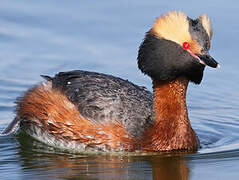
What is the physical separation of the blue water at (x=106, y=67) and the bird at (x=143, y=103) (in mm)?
278

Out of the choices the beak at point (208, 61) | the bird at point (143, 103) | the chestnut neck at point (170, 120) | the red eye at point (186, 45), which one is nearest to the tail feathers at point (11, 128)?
the bird at point (143, 103)

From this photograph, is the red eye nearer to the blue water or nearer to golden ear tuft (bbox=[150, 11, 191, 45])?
golden ear tuft (bbox=[150, 11, 191, 45])

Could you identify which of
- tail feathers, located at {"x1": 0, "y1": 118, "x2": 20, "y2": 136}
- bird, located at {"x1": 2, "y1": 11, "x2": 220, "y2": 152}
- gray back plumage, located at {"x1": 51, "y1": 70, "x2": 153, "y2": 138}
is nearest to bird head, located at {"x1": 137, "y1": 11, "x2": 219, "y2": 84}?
bird, located at {"x1": 2, "y1": 11, "x2": 220, "y2": 152}

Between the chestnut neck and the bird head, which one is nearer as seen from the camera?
the bird head

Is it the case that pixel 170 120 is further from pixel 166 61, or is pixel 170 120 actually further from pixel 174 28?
pixel 174 28

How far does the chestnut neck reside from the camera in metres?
13.4

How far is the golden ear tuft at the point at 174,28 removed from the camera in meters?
13.0

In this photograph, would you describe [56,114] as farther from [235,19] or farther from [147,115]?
[235,19]

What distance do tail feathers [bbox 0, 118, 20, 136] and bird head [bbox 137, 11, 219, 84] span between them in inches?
115

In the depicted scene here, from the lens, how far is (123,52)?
1806cm

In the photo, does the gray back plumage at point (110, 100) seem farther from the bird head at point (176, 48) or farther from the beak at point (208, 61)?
the beak at point (208, 61)

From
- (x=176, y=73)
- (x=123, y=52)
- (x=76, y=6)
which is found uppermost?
(x=76, y=6)

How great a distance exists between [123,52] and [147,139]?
5036mm

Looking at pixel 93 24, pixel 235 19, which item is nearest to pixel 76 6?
pixel 93 24
